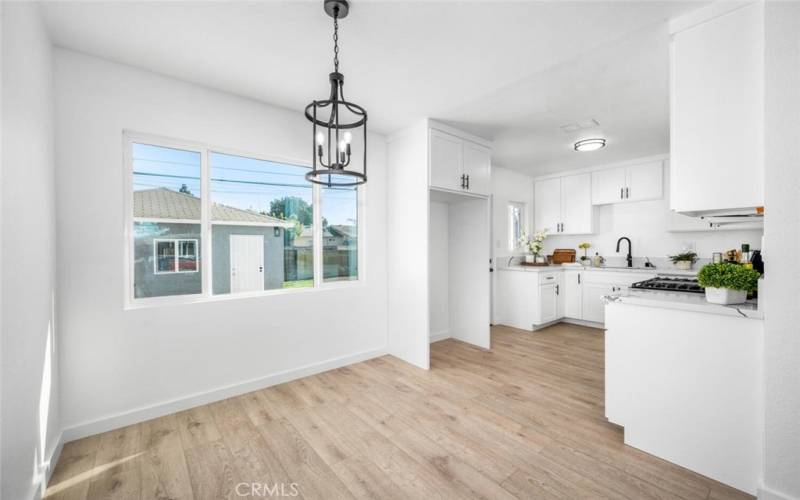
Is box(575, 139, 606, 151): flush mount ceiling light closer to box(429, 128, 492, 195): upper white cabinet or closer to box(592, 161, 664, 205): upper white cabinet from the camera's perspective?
box(429, 128, 492, 195): upper white cabinet

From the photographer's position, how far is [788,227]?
60.2 inches

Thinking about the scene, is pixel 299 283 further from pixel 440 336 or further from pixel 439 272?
pixel 440 336

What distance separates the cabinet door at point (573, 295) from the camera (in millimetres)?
5195

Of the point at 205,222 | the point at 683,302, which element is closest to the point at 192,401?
the point at 205,222

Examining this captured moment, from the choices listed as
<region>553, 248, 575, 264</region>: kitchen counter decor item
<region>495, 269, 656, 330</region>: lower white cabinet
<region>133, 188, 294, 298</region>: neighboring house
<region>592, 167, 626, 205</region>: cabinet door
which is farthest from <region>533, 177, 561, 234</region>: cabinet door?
<region>133, 188, 294, 298</region>: neighboring house

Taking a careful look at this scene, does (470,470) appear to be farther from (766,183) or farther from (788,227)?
(766,183)

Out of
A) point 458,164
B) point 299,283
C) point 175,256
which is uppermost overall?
point 458,164

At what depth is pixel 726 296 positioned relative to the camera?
5.82ft

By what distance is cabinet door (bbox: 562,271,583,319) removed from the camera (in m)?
5.20

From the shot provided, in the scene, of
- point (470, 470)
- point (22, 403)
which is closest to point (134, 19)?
point (22, 403)

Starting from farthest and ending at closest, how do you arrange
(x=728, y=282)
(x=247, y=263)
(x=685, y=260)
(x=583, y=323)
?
1. (x=583, y=323)
2. (x=685, y=260)
3. (x=247, y=263)
4. (x=728, y=282)

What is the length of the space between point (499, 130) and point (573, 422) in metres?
2.98

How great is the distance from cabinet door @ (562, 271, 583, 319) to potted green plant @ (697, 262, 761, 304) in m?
3.48

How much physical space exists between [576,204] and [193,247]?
554 centimetres
